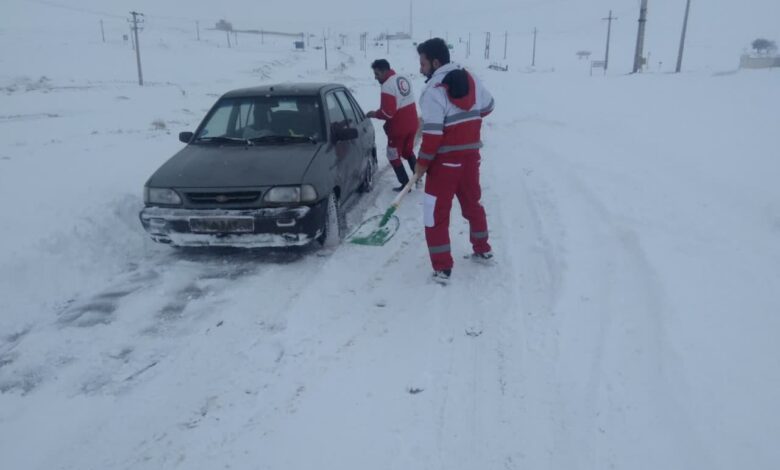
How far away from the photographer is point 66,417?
9.87 ft

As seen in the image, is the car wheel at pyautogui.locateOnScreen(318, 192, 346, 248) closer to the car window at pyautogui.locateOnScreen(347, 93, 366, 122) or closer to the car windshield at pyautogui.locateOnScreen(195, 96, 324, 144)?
the car windshield at pyautogui.locateOnScreen(195, 96, 324, 144)

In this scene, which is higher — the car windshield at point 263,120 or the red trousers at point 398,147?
the car windshield at point 263,120

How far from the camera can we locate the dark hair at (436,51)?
4.38 meters

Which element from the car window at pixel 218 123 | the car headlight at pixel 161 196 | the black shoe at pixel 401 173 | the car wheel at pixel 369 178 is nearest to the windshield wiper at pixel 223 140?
the car window at pixel 218 123

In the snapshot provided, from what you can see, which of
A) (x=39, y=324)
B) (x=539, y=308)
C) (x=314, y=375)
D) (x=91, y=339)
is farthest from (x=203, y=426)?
(x=539, y=308)

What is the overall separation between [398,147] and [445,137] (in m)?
3.01

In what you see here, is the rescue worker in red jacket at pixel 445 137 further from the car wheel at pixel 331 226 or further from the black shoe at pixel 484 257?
the car wheel at pixel 331 226

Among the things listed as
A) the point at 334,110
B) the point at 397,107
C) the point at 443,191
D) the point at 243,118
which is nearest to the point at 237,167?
the point at 243,118

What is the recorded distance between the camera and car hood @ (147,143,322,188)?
4891mm

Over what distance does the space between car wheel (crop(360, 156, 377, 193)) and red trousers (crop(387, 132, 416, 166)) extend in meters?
0.37

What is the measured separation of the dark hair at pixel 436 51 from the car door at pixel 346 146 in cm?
177

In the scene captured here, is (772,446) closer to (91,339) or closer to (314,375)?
(314,375)

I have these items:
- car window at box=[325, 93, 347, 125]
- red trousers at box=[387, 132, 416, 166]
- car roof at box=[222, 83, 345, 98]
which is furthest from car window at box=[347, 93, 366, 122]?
car roof at box=[222, 83, 345, 98]

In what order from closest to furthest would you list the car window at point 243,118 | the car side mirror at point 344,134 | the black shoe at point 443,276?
the black shoe at point 443,276 < the car side mirror at point 344,134 < the car window at point 243,118
